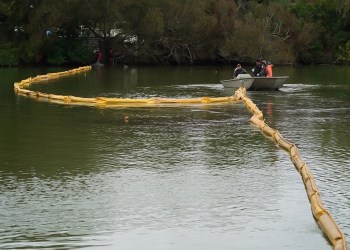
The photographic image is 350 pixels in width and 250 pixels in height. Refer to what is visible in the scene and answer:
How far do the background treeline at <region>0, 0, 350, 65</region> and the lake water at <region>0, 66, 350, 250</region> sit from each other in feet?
90.1

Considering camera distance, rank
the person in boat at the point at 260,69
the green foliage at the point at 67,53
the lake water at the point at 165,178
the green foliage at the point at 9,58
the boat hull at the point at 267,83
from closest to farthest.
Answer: the lake water at the point at 165,178 → the boat hull at the point at 267,83 → the person in boat at the point at 260,69 → the green foliage at the point at 9,58 → the green foliage at the point at 67,53

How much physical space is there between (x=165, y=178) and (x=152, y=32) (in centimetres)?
4012

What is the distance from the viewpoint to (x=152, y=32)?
51656 mm

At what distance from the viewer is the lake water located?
9.12 meters

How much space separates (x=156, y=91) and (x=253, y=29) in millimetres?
25125

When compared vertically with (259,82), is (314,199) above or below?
below

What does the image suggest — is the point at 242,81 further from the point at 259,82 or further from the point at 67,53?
the point at 67,53

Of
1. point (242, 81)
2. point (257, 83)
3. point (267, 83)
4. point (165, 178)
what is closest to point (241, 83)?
point (242, 81)

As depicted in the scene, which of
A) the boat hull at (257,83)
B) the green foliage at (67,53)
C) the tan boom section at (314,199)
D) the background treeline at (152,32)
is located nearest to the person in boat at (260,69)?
the boat hull at (257,83)

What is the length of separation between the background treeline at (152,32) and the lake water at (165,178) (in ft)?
90.1

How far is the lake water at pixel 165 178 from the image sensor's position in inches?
359

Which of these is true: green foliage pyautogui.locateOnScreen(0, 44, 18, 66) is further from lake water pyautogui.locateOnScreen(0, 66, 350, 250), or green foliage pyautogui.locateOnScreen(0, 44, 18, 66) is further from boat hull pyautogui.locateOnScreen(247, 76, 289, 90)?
lake water pyautogui.locateOnScreen(0, 66, 350, 250)

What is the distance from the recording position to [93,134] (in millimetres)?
17688

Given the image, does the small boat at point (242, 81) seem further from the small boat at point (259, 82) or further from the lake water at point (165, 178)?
the lake water at point (165, 178)
